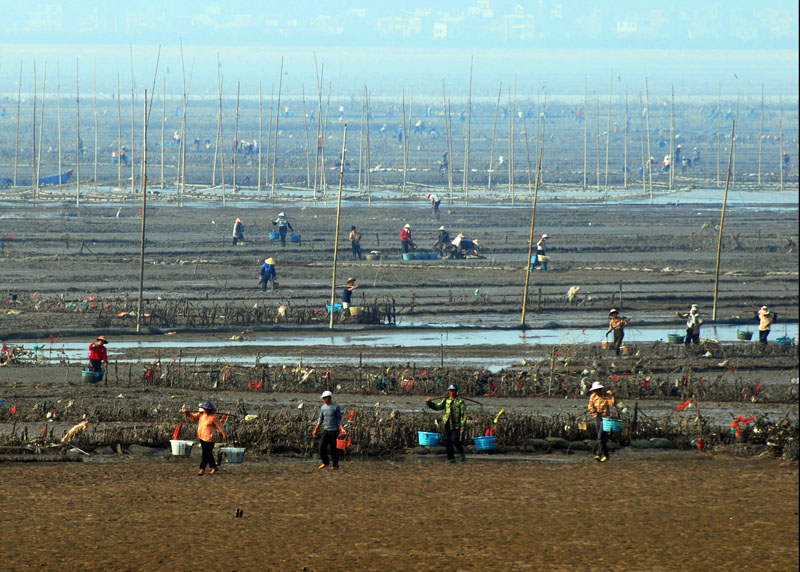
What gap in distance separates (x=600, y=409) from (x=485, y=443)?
204cm

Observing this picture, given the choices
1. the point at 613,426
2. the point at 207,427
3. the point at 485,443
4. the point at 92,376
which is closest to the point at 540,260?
the point at 92,376

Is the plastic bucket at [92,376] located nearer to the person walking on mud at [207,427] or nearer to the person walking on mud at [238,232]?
the person walking on mud at [207,427]

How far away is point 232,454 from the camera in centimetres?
1645

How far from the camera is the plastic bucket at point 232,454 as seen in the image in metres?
16.4

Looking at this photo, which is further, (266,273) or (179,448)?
(266,273)

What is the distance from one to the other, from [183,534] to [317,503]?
1915mm

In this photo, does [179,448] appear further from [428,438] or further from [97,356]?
[97,356]

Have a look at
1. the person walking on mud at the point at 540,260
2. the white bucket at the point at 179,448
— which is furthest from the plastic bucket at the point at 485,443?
the person walking on mud at the point at 540,260

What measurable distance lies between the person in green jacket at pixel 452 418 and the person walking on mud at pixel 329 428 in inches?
47.5

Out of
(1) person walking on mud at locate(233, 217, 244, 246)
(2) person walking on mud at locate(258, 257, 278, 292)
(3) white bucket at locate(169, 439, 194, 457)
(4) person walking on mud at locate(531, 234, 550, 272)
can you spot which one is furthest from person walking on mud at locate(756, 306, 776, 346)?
(1) person walking on mud at locate(233, 217, 244, 246)

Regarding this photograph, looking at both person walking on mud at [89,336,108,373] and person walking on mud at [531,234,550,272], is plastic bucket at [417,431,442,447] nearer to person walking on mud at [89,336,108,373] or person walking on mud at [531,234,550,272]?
person walking on mud at [89,336,108,373]

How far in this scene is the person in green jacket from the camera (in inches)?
622

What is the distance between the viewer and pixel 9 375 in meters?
22.0

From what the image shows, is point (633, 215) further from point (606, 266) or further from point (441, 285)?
point (441, 285)
